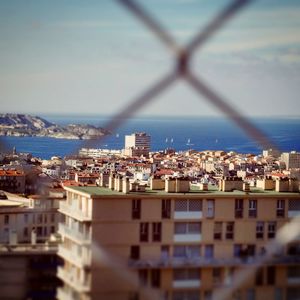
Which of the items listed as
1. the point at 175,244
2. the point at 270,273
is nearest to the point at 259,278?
the point at 270,273

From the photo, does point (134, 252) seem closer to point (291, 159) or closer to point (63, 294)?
point (63, 294)

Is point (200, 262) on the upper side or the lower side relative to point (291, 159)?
lower

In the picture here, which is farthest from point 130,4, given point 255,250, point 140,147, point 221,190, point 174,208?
point 140,147

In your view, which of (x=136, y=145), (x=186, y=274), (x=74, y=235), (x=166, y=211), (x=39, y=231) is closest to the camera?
(x=186, y=274)

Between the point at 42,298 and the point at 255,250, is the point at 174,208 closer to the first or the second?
the point at 255,250

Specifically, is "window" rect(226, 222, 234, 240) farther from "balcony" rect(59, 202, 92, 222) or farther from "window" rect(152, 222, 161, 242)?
"balcony" rect(59, 202, 92, 222)

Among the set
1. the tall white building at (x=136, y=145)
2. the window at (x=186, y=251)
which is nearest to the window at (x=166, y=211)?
the window at (x=186, y=251)

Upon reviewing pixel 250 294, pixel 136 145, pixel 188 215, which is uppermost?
pixel 136 145
